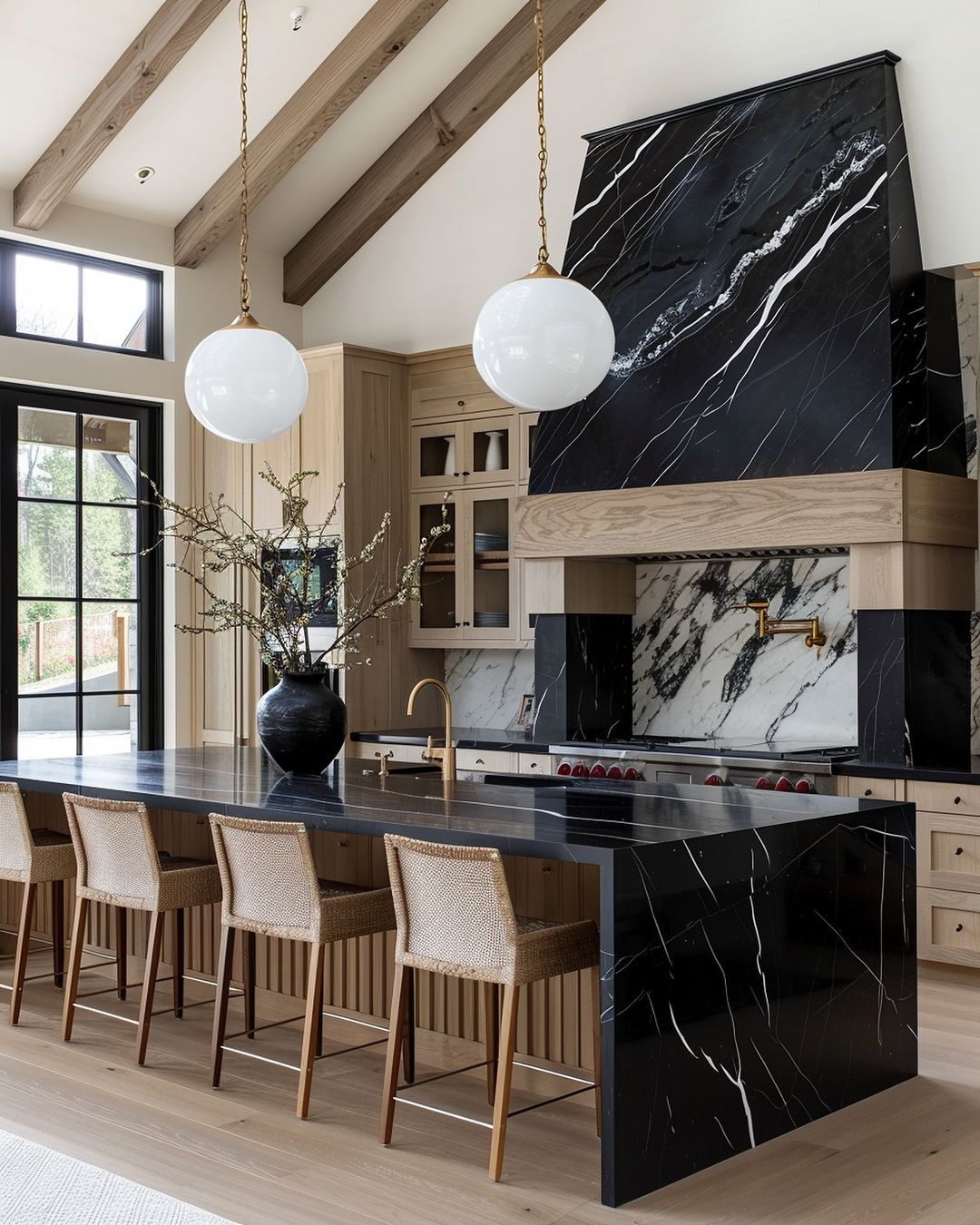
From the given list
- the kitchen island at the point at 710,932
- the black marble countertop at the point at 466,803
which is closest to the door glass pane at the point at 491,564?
the black marble countertop at the point at 466,803

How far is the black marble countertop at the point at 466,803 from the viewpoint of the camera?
3.25 meters

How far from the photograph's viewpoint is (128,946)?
16.8 feet

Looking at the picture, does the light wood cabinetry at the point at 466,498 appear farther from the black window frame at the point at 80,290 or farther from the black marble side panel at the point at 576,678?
the black window frame at the point at 80,290

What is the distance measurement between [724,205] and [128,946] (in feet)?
12.1

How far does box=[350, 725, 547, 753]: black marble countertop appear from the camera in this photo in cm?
617

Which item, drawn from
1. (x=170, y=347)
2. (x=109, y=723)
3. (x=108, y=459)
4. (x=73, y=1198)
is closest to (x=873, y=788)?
(x=73, y=1198)

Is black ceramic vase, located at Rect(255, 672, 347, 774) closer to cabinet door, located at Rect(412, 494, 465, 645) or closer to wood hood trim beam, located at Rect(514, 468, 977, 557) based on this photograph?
wood hood trim beam, located at Rect(514, 468, 977, 557)

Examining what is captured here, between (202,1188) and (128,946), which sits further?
(128,946)

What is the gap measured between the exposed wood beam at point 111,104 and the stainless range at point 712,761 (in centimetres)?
334

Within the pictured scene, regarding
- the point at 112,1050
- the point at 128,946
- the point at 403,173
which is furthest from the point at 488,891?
the point at 403,173

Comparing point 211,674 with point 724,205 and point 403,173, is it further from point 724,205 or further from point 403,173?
point 724,205

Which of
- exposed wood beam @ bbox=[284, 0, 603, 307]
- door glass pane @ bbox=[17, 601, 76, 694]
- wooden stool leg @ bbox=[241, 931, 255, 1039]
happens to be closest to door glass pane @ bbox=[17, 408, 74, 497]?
door glass pane @ bbox=[17, 601, 76, 694]

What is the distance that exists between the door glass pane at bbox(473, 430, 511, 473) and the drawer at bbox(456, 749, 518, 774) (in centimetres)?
140

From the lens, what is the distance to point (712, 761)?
543 cm
